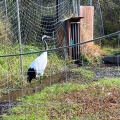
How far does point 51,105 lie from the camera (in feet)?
16.3

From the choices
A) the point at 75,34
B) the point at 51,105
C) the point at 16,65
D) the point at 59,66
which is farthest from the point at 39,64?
the point at 75,34

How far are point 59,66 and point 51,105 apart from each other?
3.08 metres

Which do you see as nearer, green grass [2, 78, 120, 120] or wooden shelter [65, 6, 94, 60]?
green grass [2, 78, 120, 120]

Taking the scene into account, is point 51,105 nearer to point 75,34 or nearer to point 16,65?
point 16,65

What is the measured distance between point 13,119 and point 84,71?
3.28 meters

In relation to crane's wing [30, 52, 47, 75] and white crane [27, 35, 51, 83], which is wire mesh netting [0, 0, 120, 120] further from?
crane's wing [30, 52, 47, 75]

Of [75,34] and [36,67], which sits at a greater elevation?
[75,34]

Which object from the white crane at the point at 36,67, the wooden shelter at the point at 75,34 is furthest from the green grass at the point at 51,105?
the wooden shelter at the point at 75,34

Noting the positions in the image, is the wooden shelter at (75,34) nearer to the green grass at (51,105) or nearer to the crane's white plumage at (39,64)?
the crane's white plumage at (39,64)

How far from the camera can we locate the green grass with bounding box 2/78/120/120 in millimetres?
4512

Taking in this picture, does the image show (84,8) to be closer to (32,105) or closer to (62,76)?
(62,76)

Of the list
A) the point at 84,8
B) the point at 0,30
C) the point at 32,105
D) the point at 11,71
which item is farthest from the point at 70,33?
the point at 32,105

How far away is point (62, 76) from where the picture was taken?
7273 millimetres

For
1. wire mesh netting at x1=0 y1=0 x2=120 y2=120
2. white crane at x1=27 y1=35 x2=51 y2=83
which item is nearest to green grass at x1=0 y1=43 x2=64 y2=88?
wire mesh netting at x1=0 y1=0 x2=120 y2=120
